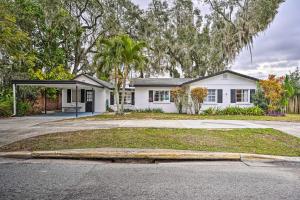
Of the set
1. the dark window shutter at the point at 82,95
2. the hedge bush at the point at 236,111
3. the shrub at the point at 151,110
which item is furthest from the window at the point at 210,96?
the dark window shutter at the point at 82,95

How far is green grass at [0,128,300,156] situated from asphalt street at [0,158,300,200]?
3.98ft

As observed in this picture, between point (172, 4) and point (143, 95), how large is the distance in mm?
11829

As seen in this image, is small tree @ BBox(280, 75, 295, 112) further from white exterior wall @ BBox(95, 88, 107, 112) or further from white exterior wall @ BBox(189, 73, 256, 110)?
white exterior wall @ BBox(95, 88, 107, 112)

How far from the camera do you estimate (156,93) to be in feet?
84.3

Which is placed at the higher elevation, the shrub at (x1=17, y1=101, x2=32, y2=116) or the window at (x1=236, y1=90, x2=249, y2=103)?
the window at (x1=236, y1=90, x2=249, y2=103)

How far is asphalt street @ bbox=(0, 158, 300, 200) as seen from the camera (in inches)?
161

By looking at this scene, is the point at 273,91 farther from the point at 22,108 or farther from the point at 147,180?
the point at 22,108

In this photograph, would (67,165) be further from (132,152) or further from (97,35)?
(97,35)

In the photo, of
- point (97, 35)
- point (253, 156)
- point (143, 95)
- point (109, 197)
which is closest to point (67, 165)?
point (109, 197)

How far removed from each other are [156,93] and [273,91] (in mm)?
10025

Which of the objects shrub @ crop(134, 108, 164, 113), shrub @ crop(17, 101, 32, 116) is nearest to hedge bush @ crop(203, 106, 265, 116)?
shrub @ crop(134, 108, 164, 113)

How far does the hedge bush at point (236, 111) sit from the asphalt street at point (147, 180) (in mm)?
15547

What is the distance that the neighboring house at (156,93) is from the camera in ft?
76.2

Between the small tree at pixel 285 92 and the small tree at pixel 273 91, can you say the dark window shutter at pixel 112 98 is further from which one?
the small tree at pixel 285 92
